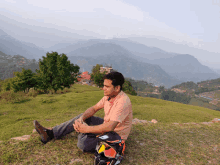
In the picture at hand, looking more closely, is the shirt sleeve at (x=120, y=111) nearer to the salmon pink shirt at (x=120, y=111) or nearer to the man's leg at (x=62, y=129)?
the salmon pink shirt at (x=120, y=111)

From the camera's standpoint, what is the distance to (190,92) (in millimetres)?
142500

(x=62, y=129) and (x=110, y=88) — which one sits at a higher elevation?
(x=110, y=88)

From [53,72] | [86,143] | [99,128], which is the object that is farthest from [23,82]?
[99,128]

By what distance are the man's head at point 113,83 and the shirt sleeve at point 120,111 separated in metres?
0.33

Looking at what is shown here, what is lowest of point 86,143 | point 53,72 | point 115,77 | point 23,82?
point 23,82

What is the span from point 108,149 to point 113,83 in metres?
1.45

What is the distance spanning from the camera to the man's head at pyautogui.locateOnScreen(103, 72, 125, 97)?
2875mm

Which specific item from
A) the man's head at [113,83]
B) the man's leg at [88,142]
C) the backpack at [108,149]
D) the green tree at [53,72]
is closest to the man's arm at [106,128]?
the backpack at [108,149]

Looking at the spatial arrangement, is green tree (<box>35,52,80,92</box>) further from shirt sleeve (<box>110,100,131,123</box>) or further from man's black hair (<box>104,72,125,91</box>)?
shirt sleeve (<box>110,100,131,123</box>)

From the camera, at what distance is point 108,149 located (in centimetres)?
257

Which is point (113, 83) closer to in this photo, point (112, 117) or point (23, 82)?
point (112, 117)

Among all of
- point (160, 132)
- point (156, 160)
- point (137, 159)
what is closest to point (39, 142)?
point (137, 159)

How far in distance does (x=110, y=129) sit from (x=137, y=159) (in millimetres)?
1317

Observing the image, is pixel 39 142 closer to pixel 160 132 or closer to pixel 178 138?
pixel 160 132
